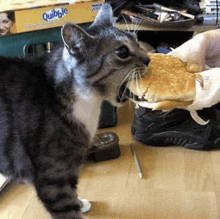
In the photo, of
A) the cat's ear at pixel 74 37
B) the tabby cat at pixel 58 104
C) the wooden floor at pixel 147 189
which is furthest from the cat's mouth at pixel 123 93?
the wooden floor at pixel 147 189

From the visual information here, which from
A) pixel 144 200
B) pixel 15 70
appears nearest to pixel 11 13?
pixel 15 70

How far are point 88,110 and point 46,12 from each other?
1.81 feet

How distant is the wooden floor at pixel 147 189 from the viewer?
120cm

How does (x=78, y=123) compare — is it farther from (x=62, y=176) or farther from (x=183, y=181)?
(x=183, y=181)

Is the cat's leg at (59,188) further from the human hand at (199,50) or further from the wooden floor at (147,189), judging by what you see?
the human hand at (199,50)

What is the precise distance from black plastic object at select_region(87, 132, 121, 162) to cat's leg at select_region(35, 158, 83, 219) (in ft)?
1.39

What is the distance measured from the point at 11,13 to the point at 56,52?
405 mm

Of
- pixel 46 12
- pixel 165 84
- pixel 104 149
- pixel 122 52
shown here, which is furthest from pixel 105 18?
pixel 104 149

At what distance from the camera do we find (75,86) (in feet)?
3.01

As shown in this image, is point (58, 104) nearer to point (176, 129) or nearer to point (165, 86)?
point (165, 86)

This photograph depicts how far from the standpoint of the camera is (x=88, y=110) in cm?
97

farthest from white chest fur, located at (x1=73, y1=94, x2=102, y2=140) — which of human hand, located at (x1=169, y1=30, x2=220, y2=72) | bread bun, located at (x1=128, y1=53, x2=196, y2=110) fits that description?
human hand, located at (x1=169, y1=30, x2=220, y2=72)

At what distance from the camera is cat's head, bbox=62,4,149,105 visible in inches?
33.4

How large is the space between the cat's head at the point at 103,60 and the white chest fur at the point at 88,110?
26 millimetres
